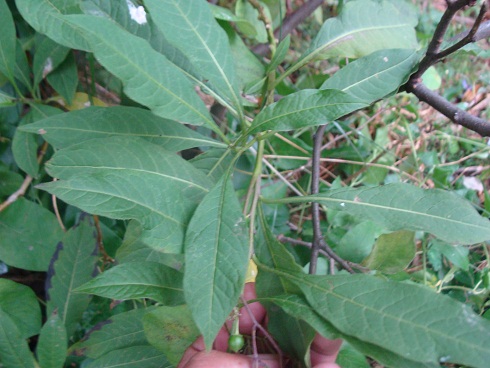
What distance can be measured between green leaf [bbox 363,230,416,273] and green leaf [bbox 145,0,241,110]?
1.14 feet

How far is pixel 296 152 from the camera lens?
128cm

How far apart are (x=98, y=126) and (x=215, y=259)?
0.33m

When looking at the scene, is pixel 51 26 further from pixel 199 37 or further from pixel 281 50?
pixel 281 50

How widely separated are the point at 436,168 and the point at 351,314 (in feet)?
3.00

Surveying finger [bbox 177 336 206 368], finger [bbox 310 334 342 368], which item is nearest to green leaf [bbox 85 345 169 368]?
finger [bbox 177 336 206 368]

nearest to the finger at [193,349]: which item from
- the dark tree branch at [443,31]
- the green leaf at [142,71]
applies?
the green leaf at [142,71]

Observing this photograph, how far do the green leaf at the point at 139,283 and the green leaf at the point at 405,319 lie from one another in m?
0.20

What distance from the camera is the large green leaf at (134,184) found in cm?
56

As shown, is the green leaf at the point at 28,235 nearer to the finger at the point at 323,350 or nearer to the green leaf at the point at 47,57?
the green leaf at the point at 47,57

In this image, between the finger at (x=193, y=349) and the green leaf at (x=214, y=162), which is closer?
the finger at (x=193, y=349)

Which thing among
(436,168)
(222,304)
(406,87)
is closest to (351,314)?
(222,304)

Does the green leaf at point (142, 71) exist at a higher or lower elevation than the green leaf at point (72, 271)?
higher

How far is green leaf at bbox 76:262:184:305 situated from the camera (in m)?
0.59

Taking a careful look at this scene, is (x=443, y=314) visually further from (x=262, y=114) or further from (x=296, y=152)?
(x=296, y=152)
